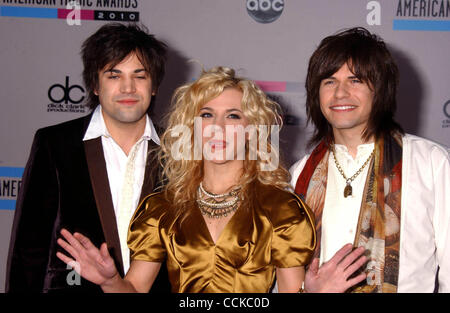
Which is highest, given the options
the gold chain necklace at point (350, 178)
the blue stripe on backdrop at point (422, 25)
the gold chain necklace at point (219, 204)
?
the blue stripe on backdrop at point (422, 25)

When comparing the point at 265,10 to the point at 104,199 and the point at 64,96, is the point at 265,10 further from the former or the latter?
the point at 104,199

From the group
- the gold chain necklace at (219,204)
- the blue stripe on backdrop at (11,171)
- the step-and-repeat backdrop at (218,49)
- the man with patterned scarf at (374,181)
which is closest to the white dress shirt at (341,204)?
the man with patterned scarf at (374,181)

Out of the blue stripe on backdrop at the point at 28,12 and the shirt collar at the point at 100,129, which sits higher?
the blue stripe on backdrop at the point at 28,12

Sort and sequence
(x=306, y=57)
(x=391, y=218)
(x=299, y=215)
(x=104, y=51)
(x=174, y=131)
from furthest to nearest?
(x=306, y=57), (x=104, y=51), (x=174, y=131), (x=391, y=218), (x=299, y=215)

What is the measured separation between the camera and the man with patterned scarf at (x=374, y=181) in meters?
2.42

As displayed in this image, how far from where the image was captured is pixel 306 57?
3.96 metres

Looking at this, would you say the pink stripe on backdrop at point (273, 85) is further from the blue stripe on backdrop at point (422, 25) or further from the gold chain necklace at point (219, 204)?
the gold chain necklace at point (219, 204)

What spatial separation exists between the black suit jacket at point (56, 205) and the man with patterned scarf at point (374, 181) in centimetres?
95

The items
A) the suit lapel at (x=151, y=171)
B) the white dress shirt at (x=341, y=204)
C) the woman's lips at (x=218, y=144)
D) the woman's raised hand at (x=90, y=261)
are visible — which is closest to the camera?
the woman's raised hand at (x=90, y=261)

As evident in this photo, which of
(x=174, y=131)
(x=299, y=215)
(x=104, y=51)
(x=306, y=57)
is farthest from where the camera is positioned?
(x=306, y=57)

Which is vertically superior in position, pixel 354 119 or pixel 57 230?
pixel 354 119
